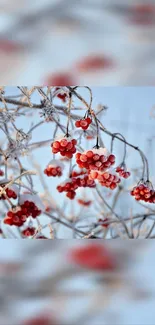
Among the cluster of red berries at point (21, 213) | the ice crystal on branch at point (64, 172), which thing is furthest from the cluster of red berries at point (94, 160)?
the cluster of red berries at point (21, 213)

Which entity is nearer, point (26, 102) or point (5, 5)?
point (5, 5)

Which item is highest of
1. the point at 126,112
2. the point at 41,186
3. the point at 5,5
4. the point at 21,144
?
the point at 5,5

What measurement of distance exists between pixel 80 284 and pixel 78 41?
781mm

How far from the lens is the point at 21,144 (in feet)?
4.78

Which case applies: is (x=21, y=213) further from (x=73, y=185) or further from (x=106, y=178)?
(x=106, y=178)

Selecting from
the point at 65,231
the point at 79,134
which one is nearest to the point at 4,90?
the point at 79,134

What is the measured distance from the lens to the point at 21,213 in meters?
1.46

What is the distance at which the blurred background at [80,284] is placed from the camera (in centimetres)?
132

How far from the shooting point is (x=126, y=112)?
55.4 inches

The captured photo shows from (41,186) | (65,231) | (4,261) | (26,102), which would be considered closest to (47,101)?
(26,102)

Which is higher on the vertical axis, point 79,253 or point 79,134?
point 79,134

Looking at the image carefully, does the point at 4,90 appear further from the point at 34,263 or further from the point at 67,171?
the point at 34,263

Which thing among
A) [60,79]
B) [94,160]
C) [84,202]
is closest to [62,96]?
[60,79]

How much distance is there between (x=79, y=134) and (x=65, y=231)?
340 millimetres
